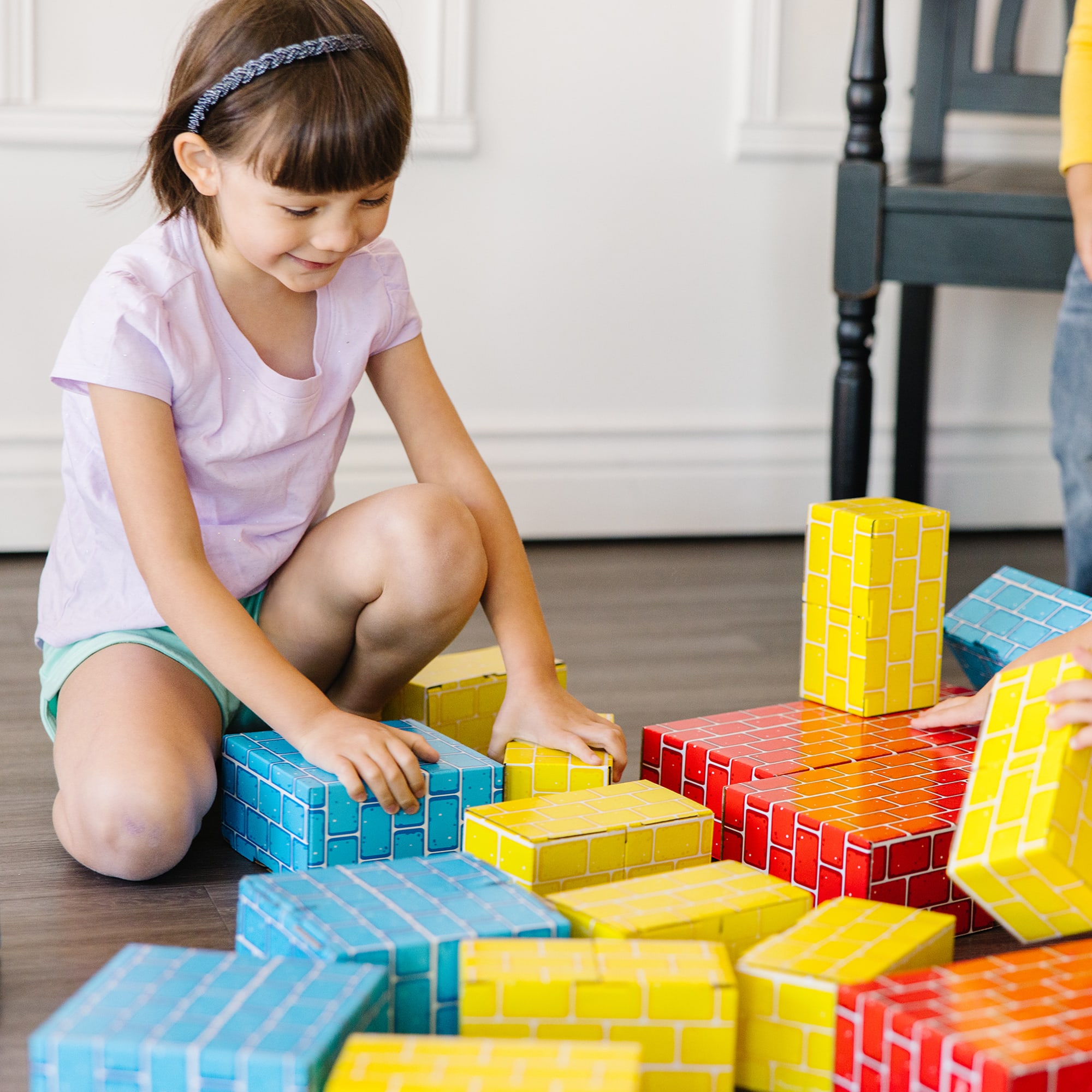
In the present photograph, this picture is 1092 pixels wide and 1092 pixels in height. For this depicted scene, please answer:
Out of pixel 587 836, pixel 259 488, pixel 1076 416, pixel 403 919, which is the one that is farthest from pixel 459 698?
pixel 1076 416

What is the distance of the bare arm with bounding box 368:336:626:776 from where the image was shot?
1.08m

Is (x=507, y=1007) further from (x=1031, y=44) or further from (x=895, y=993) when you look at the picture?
(x=1031, y=44)

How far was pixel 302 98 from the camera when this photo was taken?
98 centimetres

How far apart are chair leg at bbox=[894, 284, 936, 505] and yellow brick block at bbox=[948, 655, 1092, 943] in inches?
51.8

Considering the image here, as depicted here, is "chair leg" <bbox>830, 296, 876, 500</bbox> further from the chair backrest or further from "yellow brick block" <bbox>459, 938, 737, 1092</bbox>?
"yellow brick block" <bbox>459, 938, 737, 1092</bbox>

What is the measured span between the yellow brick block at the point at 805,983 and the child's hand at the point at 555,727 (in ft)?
0.89

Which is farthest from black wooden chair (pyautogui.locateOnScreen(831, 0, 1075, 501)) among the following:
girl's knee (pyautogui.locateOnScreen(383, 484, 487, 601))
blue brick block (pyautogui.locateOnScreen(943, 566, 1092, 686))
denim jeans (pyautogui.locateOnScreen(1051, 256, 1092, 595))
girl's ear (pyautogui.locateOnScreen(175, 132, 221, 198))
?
girl's ear (pyautogui.locateOnScreen(175, 132, 221, 198))

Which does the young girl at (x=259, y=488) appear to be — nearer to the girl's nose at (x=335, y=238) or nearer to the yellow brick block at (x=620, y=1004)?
the girl's nose at (x=335, y=238)

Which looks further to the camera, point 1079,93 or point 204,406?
point 1079,93

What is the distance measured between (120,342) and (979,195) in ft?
3.45

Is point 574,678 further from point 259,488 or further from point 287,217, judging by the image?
point 287,217

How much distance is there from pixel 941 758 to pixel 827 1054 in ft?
1.23

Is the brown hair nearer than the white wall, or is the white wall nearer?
the brown hair

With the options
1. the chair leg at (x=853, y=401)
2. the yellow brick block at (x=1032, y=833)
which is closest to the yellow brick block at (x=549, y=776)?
the yellow brick block at (x=1032, y=833)
